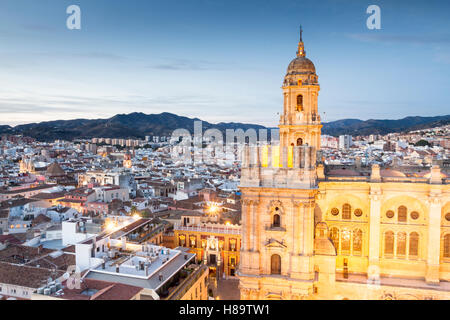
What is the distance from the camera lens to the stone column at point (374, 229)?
69.2ft

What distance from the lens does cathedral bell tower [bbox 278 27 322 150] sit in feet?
86.3

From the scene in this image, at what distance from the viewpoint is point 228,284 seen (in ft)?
105

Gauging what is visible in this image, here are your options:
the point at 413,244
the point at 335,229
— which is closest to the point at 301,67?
the point at 335,229

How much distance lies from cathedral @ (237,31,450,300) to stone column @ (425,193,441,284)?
0.05 metres

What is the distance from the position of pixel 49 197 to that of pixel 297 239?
149 feet

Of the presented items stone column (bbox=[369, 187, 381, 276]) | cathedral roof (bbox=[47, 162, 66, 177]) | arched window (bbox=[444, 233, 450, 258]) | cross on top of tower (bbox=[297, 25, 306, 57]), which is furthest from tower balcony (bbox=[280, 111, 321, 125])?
cathedral roof (bbox=[47, 162, 66, 177])

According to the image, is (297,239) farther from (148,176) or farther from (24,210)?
(148,176)

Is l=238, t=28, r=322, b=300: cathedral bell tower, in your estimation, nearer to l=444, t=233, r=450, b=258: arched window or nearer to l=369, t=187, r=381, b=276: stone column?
l=369, t=187, r=381, b=276: stone column

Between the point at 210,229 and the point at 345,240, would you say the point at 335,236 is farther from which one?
the point at 210,229

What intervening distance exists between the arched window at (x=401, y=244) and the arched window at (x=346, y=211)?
2.94 metres

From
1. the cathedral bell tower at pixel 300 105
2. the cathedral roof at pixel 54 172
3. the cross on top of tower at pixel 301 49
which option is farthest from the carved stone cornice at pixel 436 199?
the cathedral roof at pixel 54 172

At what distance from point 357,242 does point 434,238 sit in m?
4.07

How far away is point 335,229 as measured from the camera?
22.4 metres
